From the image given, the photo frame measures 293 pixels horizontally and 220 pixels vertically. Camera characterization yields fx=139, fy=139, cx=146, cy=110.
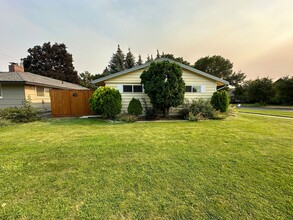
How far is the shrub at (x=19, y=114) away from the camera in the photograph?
26.8 feet

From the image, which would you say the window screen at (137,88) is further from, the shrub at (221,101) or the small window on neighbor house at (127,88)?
the shrub at (221,101)

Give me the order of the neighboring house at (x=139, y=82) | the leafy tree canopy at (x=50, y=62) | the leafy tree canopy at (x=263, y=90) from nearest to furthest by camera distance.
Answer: the neighboring house at (x=139, y=82)
the leafy tree canopy at (x=263, y=90)
the leafy tree canopy at (x=50, y=62)

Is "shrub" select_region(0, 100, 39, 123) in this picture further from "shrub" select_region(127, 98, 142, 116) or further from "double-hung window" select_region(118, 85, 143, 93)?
"shrub" select_region(127, 98, 142, 116)

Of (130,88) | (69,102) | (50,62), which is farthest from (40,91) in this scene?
(50,62)

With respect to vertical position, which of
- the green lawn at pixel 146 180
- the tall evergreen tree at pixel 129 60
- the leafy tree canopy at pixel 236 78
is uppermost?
the tall evergreen tree at pixel 129 60

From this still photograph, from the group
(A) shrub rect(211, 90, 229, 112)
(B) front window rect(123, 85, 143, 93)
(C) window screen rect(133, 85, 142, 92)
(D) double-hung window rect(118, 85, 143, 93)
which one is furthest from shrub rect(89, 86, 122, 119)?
(A) shrub rect(211, 90, 229, 112)

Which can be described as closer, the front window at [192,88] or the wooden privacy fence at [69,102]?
the wooden privacy fence at [69,102]

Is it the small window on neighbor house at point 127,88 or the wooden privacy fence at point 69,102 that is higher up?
the small window on neighbor house at point 127,88

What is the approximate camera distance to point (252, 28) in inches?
380

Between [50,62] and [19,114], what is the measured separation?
94.3 ft

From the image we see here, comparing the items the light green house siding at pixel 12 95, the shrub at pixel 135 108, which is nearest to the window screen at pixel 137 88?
the shrub at pixel 135 108

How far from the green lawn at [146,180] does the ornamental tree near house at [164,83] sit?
14.6 feet

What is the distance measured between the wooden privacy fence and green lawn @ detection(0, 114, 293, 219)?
6.22m

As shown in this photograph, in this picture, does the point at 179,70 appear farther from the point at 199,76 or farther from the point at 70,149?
the point at 70,149
